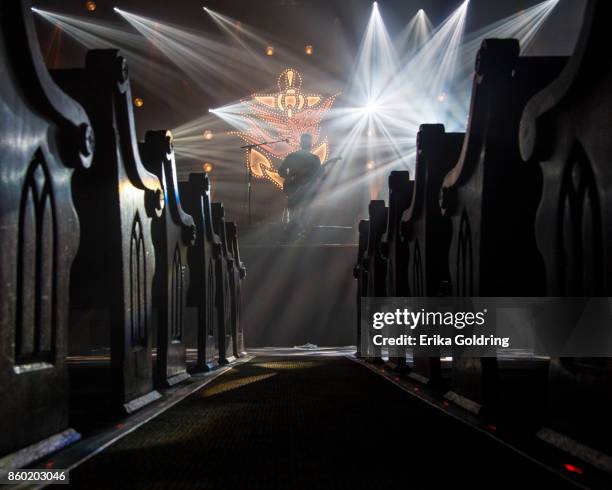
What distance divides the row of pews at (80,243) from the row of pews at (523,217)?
1.07 metres

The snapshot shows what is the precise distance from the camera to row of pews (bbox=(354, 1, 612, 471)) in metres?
1.23

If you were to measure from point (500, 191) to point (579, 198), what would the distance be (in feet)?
2.15

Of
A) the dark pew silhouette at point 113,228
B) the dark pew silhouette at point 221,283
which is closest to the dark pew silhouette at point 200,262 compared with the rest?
the dark pew silhouette at point 221,283

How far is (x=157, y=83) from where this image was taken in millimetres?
12672

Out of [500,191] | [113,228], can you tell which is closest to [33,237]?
[113,228]

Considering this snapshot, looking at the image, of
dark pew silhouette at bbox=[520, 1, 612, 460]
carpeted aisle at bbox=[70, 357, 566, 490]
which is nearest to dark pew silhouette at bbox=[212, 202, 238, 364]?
carpeted aisle at bbox=[70, 357, 566, 490]

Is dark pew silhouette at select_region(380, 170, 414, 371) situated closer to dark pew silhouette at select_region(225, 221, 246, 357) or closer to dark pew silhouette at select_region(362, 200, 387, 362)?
dark pew silhouette at select_region(362, 200, 387, 362)

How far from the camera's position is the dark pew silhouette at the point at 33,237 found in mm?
1275

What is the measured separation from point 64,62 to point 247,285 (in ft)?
18.5

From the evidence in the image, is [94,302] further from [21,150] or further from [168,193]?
[21,150]

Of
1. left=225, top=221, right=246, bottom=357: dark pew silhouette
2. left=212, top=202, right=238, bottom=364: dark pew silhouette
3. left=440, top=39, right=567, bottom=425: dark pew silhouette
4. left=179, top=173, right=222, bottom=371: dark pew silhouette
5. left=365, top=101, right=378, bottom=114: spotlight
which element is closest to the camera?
left=440, top=39, right=567, bottom=425: dark pew silhouette

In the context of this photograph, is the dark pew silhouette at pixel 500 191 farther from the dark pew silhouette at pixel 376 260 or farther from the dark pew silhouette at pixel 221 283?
the dark pew silhouette at pixel 221 283

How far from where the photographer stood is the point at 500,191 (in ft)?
6.51

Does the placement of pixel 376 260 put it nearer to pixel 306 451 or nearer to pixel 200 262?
pixel 200 262
